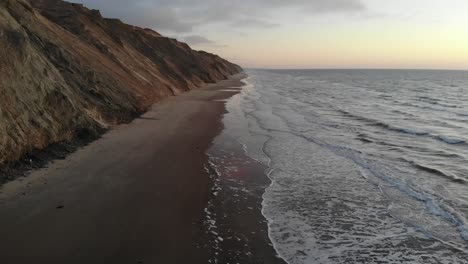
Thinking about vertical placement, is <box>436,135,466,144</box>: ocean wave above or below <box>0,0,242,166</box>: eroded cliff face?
below

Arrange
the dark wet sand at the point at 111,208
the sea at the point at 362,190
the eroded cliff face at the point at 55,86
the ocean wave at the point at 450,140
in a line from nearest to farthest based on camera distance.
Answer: the dark wet sand at the point at 111,208, the sea at the point at 362,190, the eroded cliff face at the point at 55,86, the ocean wave at the point at 450,140

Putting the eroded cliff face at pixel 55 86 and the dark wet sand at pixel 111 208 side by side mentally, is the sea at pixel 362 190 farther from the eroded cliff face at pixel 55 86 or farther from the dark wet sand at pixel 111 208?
the eroded cliff face at pixel 55 86

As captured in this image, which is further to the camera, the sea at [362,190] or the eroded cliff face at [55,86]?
the eroded cliff face at [55,86]

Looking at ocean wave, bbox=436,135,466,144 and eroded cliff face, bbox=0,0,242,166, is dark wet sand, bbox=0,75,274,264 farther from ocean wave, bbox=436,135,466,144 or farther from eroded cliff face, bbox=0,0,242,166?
ocean wave, bbox=436,135,466,144

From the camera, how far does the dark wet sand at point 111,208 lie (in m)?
6.54

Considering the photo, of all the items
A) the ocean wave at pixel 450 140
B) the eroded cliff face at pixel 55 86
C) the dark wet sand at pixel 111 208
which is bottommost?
the ocean wave at pixel 450 140

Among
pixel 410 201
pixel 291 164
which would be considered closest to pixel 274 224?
pixel 410 201

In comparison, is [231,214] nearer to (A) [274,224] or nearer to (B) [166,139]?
(A) [274,224]

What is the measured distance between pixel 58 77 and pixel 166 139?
416 cm

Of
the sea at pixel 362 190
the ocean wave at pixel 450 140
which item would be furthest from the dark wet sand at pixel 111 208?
the ocean wave at pixel 450 140

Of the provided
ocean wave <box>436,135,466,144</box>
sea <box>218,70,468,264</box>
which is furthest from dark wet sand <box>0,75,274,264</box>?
ocean wave <box>436,135,466,144</box>

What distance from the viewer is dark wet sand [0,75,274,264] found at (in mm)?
6535

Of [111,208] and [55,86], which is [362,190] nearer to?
[111,208]

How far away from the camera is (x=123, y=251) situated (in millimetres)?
6566
